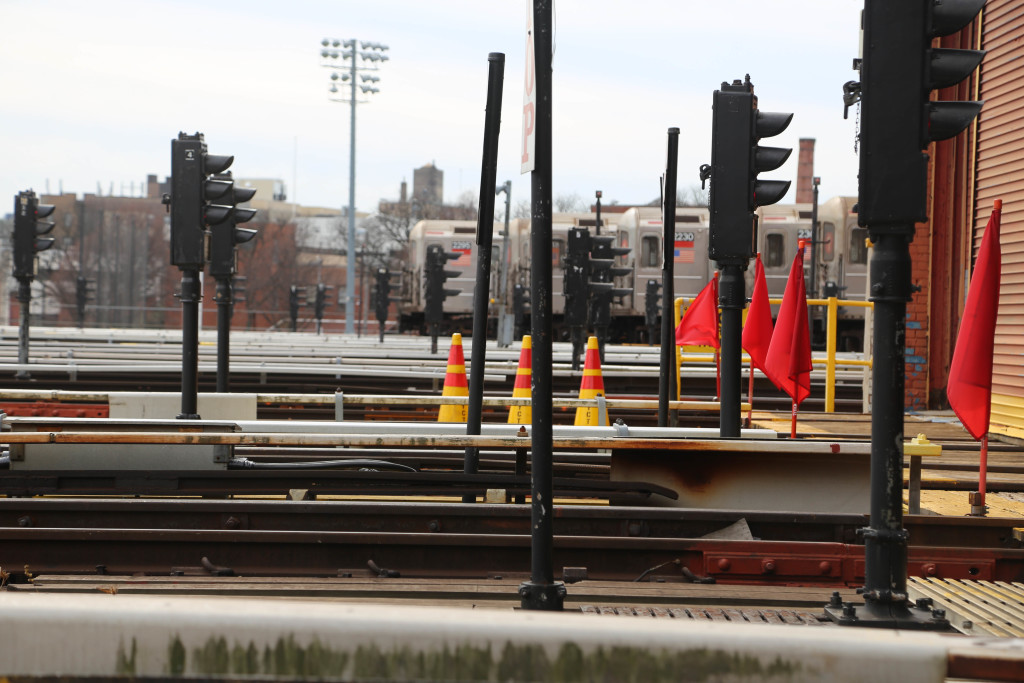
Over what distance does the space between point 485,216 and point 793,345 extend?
2583 millimetres

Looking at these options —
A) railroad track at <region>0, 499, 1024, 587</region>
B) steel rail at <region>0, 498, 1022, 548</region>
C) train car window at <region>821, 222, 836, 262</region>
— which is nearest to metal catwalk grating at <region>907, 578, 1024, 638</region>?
railroad track at <region>0, 499, 1024, 587</region>

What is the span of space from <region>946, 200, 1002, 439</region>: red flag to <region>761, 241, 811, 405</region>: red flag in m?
1.68

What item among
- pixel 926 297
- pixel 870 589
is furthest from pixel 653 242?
pixel 870 589

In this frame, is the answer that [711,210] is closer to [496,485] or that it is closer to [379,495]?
[496,485]

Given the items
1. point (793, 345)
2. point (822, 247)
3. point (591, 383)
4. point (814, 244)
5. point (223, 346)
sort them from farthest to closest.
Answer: point (822, 247), point (814, 244), point (223, 346), point (591, 383), point (793, 345)

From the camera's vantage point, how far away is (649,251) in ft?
118

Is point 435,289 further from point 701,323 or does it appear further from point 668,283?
point 668,283

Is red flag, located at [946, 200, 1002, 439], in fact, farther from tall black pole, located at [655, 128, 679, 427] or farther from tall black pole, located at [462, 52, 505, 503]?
tall black pole, located at [655, 128, 679, 427]

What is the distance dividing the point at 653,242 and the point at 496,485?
97.6ft

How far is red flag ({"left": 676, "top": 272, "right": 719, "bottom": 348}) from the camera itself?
40.3 ft

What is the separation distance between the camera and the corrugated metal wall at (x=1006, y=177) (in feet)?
34.3

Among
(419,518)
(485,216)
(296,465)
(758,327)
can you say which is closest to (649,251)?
(758,327)

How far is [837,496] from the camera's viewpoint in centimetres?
677

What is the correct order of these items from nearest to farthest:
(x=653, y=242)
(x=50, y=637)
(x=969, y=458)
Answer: (x=50, y=637), (x=969, y=458), (x=653, y=242)
